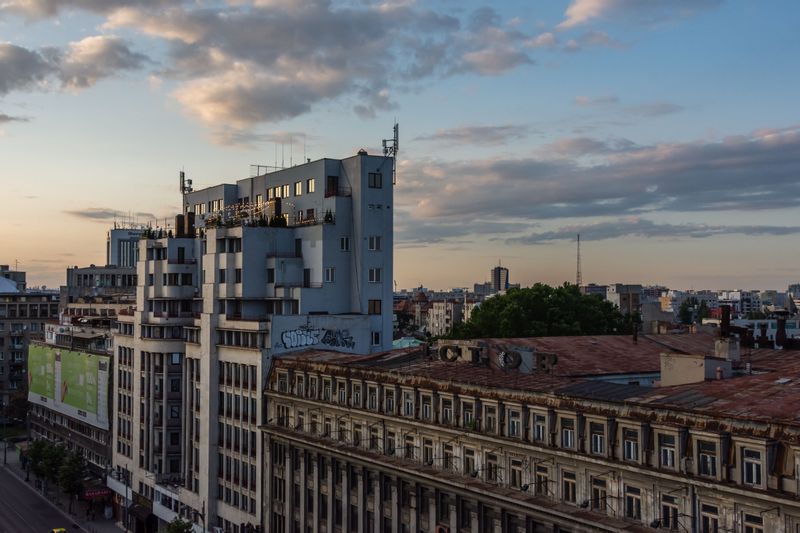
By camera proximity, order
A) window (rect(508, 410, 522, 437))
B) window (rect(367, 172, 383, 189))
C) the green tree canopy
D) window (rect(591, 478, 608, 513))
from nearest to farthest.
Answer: window (rect(591, 478, 608, 513))
window (rect(508, 410, 522, 437))
window (rect(367, 172, 383, 189))
the green tree canopy

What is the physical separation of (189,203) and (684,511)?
4021 inches

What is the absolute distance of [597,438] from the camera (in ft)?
179

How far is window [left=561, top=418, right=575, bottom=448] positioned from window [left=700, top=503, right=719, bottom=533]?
1034cm

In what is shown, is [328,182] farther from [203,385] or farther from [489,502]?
[489,502]

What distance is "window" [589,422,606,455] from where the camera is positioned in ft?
178

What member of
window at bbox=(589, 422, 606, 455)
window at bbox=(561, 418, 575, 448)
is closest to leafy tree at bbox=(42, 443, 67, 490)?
window at bbox=(561, 418, 575, 448)

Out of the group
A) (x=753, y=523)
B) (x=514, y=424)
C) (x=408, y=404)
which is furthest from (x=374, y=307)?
(x=753, y=523)

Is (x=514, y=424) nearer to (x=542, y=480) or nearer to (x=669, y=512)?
(x=542, y=480)

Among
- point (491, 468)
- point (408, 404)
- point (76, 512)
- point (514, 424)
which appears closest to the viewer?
point (514, 424)

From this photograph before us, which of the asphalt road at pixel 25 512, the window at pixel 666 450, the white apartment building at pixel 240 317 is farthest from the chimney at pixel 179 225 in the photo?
the window at pixel 666 450

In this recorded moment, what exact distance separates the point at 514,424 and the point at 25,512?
97888mm

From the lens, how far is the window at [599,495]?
5384cm

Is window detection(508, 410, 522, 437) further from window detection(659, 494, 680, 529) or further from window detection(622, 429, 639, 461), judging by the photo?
window detection(659, 494, 680, 529)

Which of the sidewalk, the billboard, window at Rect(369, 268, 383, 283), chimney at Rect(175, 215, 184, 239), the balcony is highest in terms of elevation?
the balcony
